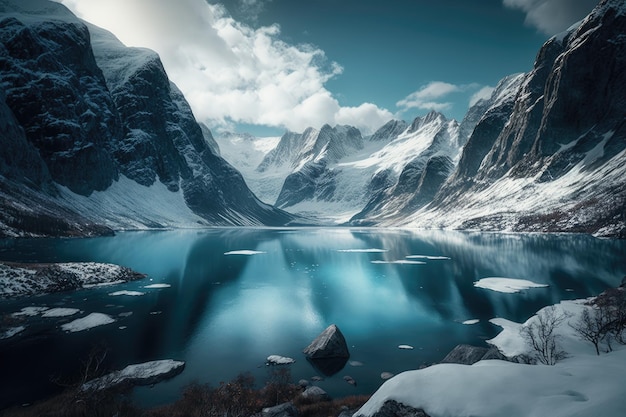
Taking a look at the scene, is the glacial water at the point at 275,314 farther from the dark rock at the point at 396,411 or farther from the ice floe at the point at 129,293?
the dark rock at the point at 396,411

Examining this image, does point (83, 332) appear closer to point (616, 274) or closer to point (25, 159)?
point (616, 274)

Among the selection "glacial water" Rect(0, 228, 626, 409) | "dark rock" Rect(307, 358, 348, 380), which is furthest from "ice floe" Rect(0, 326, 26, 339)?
"dark rock" Rect(307, 358, 348, 380)

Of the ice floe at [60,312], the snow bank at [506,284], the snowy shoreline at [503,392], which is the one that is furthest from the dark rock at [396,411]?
the snow bank at [506,284]

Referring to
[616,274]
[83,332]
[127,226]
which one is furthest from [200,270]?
[127,226]

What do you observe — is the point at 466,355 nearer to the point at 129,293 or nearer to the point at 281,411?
the point at 281,411

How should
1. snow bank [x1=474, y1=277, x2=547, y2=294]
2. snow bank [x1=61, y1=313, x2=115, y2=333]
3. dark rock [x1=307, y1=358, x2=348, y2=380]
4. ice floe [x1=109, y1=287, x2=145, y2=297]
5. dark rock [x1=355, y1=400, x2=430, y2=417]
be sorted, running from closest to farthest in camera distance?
dark rock [x1=355, y1=400, x2=430, y2=417]
dark rock [x1=307, y1=358, x2=348, y2=380]
snow bank [x1=61, y1=313, x2=115, y2=333]
ice floe [x1=109, y1=287, x2=145, y2=297]
snow bank [x1=474, y1=277, x2=547, y2=294]

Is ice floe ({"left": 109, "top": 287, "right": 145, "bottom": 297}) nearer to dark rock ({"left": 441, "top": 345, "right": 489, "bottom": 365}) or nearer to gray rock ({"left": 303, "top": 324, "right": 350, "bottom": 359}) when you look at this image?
gray rock ({"left": 303, "top": 324, "right": 350, "bottom": 359})
